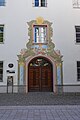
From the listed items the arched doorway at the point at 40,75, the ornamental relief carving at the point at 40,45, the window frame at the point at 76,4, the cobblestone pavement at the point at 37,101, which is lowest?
the cobblestone pavement at the point at 37,101

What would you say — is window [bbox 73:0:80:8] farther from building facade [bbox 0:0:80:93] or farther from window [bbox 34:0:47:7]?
window [bbox 34:0:47:7]

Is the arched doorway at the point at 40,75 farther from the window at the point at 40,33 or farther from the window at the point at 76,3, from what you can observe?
the window at the point at 76,3

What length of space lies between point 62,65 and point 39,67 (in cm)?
217

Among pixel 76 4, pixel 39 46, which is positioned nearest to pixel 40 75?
pixel 39 46

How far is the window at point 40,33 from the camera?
81.5ft

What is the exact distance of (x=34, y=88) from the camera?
24641mm

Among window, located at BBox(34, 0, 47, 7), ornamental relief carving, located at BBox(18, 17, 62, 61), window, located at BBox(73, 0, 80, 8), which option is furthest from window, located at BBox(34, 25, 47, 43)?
window, located at BBox(73, 0, 80, 8)

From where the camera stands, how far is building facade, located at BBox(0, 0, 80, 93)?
2423 cm

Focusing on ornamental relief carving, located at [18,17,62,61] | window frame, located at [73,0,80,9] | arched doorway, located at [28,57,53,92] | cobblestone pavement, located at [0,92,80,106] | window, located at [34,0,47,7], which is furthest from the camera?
window frame, located at [73,0,80,9]

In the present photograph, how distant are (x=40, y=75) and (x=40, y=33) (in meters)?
3.86

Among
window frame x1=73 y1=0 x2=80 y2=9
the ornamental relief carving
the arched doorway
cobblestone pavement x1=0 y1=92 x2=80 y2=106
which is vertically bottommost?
cobblestone pavement x1=0 y1=92 x2=80 y2=106

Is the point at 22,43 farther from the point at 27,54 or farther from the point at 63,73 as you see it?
the point at 63,73

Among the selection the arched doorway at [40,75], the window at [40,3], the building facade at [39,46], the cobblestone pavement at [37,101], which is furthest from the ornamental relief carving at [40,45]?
the cobblestone pavement at [37,101]

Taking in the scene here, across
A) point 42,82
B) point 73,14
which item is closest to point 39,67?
point 42,82
